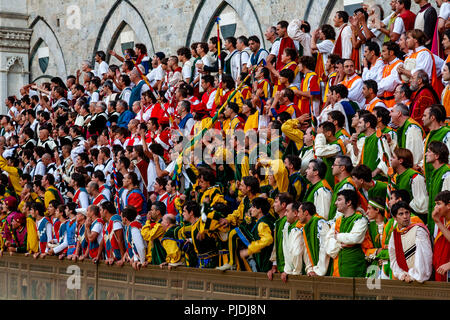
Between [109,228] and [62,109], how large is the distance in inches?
279

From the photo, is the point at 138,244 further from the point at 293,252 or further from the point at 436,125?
the point at 436,125

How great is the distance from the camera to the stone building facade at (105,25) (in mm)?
19328

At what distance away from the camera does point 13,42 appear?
88.5 ft

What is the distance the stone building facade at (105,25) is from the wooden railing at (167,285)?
27.1ft

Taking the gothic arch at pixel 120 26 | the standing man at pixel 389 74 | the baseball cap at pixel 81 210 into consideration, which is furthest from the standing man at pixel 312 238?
the gothic arch at pixel 120 26

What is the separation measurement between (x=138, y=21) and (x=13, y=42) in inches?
231

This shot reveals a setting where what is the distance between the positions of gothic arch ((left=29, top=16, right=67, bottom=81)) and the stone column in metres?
0.20

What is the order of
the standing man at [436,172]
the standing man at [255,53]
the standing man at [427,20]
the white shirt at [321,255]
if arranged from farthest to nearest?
1. the standing man at [255,53]
2. the standing man at [427,20]
3. the white shirt at [321,255]
4. the standing man at [436,172]

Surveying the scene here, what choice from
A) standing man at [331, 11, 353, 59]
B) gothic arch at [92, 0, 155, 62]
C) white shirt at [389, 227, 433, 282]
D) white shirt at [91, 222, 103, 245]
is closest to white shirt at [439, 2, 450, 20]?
standing man at [331, 11, 353, 59]

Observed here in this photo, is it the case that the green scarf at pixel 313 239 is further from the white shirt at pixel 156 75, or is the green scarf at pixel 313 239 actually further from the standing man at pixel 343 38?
the white shirt at pixel 156 75

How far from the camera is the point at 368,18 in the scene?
14.2m

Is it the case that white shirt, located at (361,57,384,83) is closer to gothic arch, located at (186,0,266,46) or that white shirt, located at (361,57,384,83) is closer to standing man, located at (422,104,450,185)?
standing man, located at (422,104,450,185)

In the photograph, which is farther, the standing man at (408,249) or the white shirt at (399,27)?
the white shirt at (399,27)
